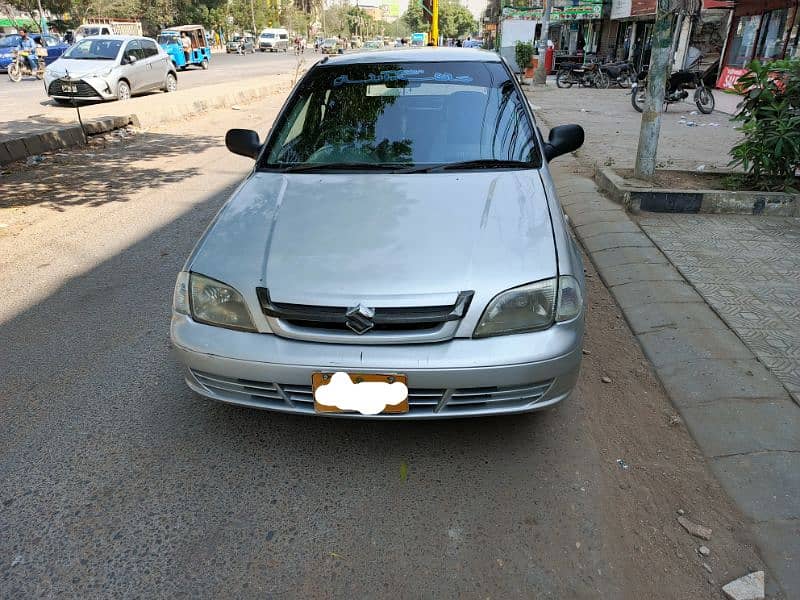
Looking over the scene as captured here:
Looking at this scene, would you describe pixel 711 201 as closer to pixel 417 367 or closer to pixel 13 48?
pixel 417 367

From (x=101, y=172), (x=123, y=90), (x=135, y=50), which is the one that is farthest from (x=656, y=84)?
(x=135, y=50)

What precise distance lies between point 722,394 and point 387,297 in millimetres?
1948

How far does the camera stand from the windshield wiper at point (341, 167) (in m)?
3.07

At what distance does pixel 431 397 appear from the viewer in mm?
2229

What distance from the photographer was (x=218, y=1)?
56.7 m

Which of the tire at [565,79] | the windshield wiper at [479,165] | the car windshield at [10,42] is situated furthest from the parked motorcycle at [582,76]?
the car windshield at [10,42]

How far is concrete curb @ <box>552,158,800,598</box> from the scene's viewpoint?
7.29 feet

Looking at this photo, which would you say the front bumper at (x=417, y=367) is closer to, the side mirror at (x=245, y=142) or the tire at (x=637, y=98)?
the side mirror at (x=245, y=142)

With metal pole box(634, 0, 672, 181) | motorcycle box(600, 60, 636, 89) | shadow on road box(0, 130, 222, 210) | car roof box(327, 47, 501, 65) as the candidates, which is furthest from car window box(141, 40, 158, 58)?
motorcycle box(600, 60, 636, 89)

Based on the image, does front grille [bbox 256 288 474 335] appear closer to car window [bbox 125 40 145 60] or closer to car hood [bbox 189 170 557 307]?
car hood [bbox 189 170 557 307]

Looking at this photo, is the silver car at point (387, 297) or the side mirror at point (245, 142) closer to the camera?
the silver car at point (387, 297)

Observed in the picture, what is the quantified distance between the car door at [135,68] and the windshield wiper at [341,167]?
13865mm

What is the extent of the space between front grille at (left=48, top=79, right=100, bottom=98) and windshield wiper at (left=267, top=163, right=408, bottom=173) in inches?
491

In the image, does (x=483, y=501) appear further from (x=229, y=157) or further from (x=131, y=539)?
(x=229, y=157)
